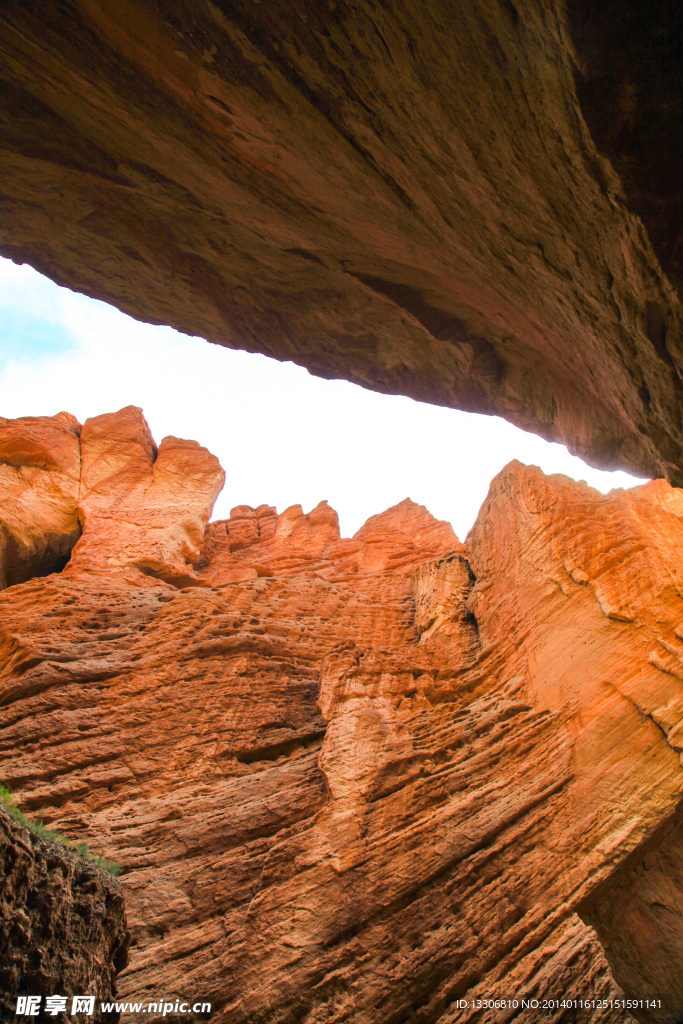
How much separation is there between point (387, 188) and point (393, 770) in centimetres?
782

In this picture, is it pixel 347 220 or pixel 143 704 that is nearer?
pixel 347 220

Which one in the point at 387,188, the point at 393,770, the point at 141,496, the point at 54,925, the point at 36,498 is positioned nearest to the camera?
the point at 54,925

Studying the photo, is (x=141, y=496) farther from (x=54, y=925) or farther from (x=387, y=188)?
(x=54, y=925)

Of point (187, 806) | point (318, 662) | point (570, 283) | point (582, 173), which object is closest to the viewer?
point (582, 173)

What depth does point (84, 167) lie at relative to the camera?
26.2ft

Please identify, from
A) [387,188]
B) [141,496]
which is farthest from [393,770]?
[141,496]

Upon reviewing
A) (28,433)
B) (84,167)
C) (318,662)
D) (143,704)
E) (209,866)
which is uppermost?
(84,167)

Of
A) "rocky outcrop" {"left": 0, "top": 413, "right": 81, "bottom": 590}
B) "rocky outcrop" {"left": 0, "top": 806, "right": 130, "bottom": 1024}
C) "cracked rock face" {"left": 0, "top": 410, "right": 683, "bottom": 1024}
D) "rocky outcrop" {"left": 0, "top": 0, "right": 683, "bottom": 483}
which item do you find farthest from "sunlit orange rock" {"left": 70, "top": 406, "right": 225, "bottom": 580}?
"rocky outcrop" {"left": 0, "top": 806, "right": 130, "bottom": 1024}

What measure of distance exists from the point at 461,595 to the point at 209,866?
8.73m

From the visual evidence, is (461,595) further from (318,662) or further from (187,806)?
(187,806)

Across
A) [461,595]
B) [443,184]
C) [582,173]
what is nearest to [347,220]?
[443,184]

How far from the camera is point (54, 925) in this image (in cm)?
386

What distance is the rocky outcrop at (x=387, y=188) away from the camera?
4.30 metres

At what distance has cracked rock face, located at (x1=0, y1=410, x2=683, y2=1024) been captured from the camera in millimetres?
6828
